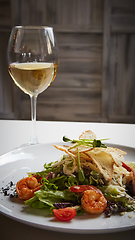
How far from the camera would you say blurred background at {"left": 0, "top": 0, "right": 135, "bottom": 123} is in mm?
3775

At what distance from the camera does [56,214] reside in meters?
0.70

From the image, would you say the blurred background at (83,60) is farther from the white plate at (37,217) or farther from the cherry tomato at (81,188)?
the cherry tomato at (81,188)

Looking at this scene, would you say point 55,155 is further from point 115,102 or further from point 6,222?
point 115,102

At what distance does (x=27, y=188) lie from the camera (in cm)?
82

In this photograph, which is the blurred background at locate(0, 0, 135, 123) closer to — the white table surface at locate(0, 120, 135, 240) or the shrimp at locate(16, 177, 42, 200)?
the white table surface at locate(0, 120, 135, 240)

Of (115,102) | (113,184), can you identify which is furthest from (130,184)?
(115,102)

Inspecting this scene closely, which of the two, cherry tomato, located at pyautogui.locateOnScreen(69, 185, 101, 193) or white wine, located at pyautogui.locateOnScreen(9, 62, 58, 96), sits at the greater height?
white wine, located at pyautogui.locateOnScreen(9, 62, 58, 96)

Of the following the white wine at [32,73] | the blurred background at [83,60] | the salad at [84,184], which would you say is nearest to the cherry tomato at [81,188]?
the salad at [84,184]

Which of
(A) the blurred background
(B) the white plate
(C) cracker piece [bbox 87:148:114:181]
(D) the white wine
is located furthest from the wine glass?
(A) the blurred background

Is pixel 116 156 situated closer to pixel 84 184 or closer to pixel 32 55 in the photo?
pixel 84 184

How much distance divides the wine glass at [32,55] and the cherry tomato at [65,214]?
61cm

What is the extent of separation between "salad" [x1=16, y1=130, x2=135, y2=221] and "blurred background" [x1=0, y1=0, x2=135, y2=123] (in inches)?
122

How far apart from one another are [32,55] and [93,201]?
2.13 feet

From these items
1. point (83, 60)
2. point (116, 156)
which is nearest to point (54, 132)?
point (116, 156)
